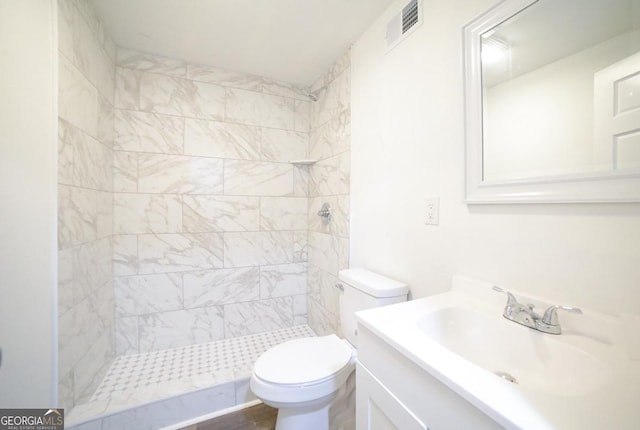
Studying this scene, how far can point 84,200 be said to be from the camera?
1.36 metres

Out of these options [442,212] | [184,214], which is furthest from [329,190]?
[184,214]

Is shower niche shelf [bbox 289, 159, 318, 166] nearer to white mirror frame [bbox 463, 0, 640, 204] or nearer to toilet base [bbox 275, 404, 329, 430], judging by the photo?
white mirror frame [bbox 463, 0, 640, 204]

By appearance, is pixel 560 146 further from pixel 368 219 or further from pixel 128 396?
pixel 128 396

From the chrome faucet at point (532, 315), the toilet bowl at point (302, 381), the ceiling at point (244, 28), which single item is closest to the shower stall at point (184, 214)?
the ceiling at point (244, 28)

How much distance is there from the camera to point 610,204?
2.08 ft

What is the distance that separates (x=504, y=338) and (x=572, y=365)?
6.0 inches

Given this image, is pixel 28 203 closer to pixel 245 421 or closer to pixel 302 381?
pixel 302 381

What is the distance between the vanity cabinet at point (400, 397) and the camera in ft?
1.62

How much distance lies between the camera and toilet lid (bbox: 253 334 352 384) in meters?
1.09

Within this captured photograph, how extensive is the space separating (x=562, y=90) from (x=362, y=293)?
1.10 metres

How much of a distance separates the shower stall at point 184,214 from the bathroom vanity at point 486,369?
3.19 ft

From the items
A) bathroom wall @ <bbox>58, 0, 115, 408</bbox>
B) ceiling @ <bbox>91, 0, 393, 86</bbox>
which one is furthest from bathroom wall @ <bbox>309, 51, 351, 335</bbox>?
bathroom wall @ <bbox>58, 0, 115, 408</bbox>

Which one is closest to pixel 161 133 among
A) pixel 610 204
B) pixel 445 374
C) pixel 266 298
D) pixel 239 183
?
pixel 239 183

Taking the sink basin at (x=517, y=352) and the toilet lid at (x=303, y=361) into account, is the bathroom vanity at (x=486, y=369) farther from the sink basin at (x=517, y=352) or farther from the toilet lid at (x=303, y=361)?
the toilet lid at (x=303, y=361)
